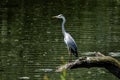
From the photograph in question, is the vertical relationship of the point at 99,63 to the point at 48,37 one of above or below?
above

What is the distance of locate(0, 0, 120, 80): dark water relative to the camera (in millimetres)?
21484

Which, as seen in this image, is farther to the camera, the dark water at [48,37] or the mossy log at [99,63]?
the dark water at [48,37]

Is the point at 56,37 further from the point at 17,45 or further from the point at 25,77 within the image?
the point at 25,77

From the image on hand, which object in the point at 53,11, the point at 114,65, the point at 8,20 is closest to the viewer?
the point at 114,65

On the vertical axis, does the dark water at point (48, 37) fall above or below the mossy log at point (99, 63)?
below

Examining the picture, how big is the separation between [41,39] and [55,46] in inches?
116

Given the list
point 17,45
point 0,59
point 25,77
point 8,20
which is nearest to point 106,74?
point 25,77

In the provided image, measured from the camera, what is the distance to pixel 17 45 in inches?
1085

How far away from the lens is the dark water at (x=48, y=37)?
21484 millimetres

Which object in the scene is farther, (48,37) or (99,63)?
(48,37)

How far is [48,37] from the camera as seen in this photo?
3025cm

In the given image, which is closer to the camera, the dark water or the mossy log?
the mossy log

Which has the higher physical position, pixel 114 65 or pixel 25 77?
pixel 114 65

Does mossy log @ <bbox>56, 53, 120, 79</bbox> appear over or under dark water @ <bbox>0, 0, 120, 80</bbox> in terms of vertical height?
over
